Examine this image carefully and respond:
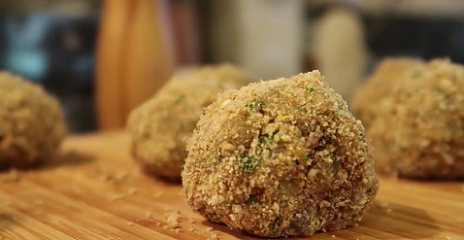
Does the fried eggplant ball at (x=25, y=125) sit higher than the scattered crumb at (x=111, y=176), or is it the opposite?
the fried eggplant ball at (x=25, y=125)

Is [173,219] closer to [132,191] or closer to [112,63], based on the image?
[132,191]

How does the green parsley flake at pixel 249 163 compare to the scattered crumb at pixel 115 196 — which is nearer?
the green parsley flake at pixel 249 163

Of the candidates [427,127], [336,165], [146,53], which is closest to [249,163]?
[336,165]

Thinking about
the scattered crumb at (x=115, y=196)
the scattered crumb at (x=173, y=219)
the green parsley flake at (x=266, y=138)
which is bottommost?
the scattered crumb at (x=173, y=219)

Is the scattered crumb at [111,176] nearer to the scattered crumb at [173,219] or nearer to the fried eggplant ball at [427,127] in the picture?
the scattered crumb at [173,219]

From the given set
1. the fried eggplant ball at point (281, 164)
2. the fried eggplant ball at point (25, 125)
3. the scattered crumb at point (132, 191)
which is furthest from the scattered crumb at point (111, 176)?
the fried eggplant ball at point (281, 164)

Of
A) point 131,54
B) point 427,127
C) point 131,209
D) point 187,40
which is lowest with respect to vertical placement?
point 131,209

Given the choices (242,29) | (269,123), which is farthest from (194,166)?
(242,29)
